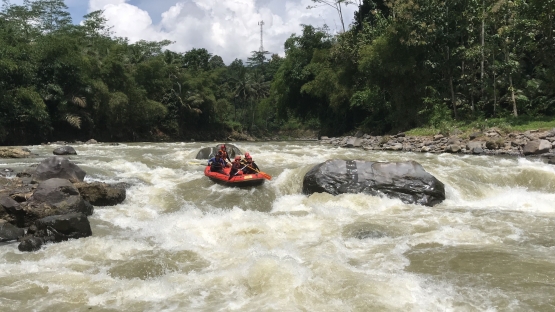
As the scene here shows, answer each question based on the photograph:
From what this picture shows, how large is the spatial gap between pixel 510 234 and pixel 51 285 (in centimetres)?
655

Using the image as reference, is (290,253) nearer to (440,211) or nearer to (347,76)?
(440,211)

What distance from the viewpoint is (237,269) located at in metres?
5.27

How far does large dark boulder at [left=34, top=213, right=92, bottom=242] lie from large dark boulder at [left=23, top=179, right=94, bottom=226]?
74 cm

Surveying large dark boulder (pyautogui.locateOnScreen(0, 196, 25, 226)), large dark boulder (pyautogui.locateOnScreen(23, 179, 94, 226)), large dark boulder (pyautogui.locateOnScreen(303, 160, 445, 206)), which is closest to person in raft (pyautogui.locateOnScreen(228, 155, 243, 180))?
large dark boulder (pyautogui.locateOnScreen(303, 160, 445, 206))

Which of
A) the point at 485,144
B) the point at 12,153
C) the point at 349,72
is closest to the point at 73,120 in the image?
the point at 12,153

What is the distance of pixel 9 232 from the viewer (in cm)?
640

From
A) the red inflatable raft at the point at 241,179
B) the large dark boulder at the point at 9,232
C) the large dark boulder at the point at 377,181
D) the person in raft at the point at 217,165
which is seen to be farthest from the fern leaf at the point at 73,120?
the large dark boulder at the point at 9,232

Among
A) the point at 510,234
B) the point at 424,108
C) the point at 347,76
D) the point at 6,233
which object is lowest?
the point at 510,234

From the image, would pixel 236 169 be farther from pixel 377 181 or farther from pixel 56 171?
pixel 56 171

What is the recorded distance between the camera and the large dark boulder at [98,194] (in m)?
8.47

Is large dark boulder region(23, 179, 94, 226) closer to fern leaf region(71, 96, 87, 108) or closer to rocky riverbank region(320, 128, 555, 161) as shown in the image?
rocky riverbank region(320, 128, 555, 161)

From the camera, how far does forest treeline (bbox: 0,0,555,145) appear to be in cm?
1994

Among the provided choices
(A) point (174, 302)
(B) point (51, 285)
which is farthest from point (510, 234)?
(B) point (51, 285)

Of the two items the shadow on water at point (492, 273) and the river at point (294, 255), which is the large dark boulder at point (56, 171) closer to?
the river at point (294, 255)
